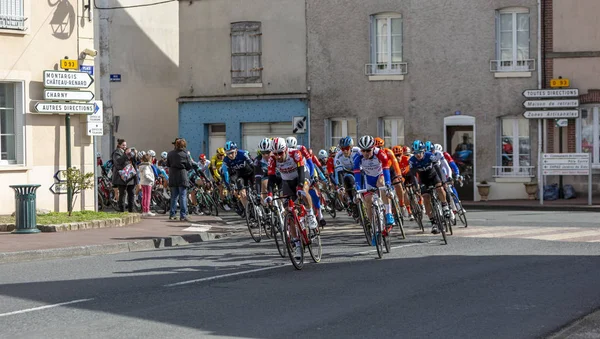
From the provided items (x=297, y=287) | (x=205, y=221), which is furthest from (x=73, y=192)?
(x=297, y=287)

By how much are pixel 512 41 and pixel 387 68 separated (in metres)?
4.21

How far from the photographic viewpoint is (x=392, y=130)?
3516cm

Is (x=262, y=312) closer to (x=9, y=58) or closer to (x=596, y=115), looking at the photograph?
(x=9, y=58)

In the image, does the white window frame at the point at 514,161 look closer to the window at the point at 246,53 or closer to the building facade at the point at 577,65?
the building facade at the point at 577,65

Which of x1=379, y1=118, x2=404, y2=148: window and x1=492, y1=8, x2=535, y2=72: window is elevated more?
x1=492, y1=8, x2=535, y2=72: window

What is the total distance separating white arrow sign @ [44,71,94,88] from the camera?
75.2ft

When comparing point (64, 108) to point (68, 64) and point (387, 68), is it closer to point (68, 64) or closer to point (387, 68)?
point (68, 64)

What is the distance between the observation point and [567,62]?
3209 centimetres

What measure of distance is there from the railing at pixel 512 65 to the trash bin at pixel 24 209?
17859 mm

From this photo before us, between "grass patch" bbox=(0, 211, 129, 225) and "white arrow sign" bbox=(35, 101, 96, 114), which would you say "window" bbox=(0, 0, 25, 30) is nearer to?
"white arrow sign" bbox=(35, 101, 96, 114)

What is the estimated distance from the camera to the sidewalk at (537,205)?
29.1 metres

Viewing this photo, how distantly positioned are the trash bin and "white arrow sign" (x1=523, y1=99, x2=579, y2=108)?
17.0 meters

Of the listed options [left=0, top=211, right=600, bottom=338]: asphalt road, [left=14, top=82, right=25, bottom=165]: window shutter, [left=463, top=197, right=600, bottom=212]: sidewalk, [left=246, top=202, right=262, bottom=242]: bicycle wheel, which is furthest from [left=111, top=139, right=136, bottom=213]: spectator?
[left=463, top=197, right=600, bottom=212]: sidewalk

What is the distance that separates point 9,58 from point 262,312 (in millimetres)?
14087
